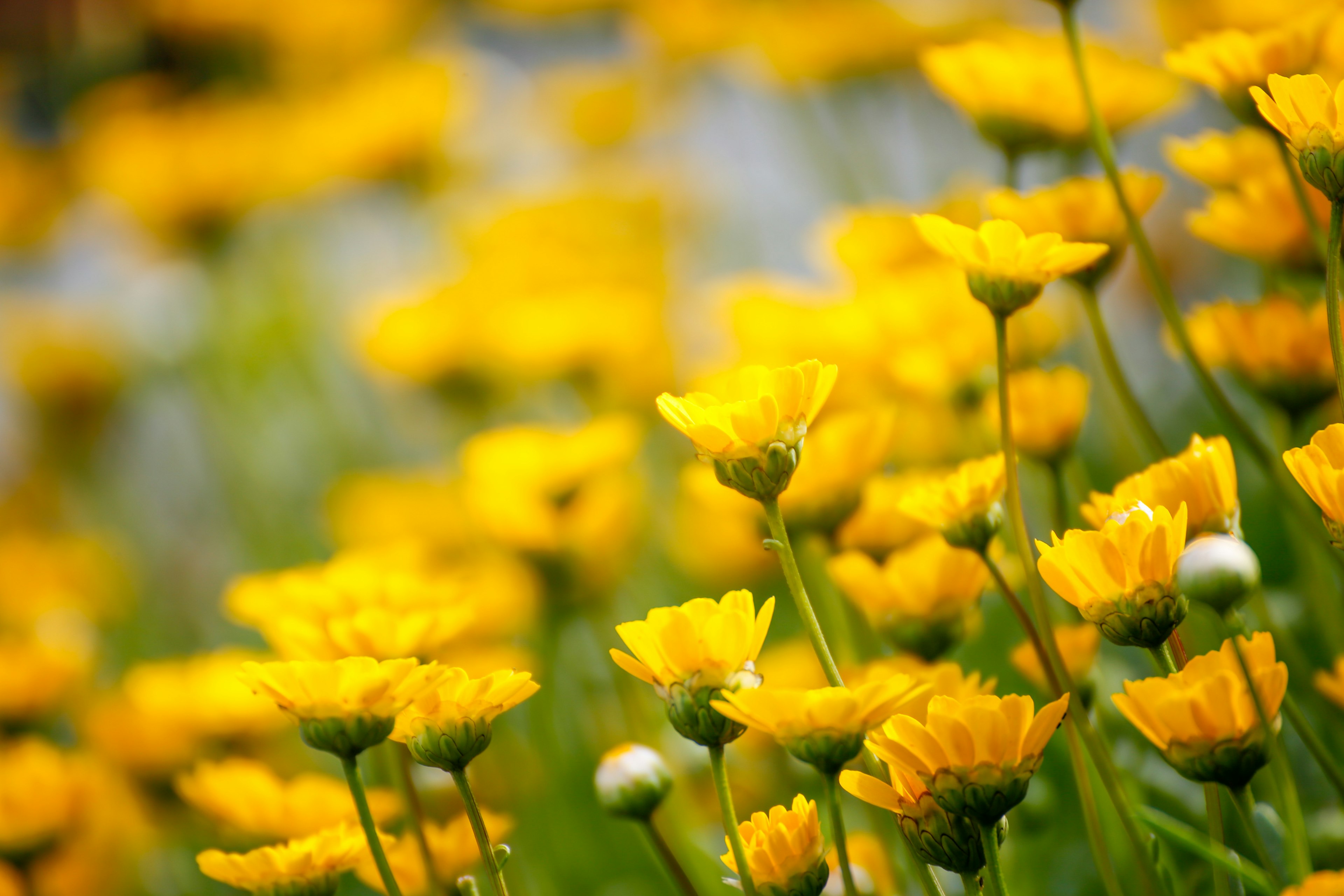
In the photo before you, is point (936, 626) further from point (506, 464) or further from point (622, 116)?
point (622, 116)

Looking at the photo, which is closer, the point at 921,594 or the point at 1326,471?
the point at 1326,471

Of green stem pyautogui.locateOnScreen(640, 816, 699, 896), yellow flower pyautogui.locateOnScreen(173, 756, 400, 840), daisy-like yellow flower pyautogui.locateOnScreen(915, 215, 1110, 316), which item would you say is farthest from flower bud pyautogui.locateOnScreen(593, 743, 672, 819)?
daisy-like yellow flower pyautogui.locateOnScreen(915, 215, 1110, 316)

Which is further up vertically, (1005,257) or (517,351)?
(1005,257)

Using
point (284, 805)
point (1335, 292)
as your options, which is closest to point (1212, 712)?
point (1335, 292)

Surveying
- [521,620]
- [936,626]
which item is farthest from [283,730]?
[936,626]

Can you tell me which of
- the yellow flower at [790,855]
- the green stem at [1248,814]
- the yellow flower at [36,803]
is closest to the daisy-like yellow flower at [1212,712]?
the green stem at [1248,814]

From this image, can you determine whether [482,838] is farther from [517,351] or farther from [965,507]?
[517,351]

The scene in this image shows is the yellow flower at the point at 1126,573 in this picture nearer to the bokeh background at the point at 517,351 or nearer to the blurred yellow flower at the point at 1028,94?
the bokeh background at the point at 517,351
